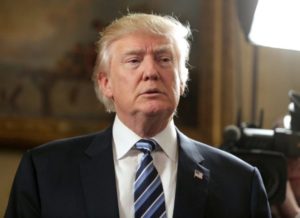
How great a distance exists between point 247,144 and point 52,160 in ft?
2.12

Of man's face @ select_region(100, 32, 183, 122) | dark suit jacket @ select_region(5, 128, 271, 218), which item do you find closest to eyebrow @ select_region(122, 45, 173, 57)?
man's face @ select_region(100, 32, 183, 122)

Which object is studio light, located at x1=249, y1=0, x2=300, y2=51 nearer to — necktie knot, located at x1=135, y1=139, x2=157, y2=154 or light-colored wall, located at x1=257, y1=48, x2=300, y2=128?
necktie knot, located at x1=135, y1=139, x2=157, y2=154

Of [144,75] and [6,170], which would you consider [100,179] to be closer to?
[144,75]

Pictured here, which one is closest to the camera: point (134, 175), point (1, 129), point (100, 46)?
point (134, 175)

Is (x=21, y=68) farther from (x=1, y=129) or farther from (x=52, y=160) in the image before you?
(x=52, y=160)

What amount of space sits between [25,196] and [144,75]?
1.30ft

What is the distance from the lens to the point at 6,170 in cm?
227

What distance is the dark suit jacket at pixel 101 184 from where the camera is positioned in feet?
4.25

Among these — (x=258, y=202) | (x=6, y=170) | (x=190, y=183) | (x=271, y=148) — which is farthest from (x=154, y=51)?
(x=6, y=170)

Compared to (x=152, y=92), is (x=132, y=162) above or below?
below

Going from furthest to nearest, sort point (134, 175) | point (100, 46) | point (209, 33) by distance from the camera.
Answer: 1. point (209, 33)
2. point (100, 46)
3. point (134, 175)

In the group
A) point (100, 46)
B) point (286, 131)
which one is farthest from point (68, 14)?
point (286, 131)

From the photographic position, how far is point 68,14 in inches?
92.7

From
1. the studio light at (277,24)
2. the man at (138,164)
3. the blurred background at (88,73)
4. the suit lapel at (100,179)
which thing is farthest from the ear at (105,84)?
the blurred background at (88,73)
